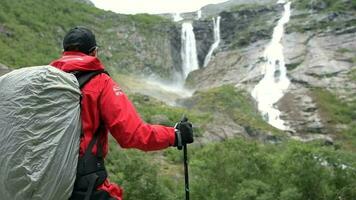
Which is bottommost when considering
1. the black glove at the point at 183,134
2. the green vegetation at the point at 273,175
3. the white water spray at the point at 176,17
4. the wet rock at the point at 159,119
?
the wet rock at the point at 159,119

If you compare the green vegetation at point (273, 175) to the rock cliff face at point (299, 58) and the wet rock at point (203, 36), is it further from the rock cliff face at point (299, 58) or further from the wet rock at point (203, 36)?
the wet rock at point (203, 36)

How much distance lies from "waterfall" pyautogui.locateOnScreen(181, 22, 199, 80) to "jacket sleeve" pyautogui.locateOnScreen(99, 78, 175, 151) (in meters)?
73.5

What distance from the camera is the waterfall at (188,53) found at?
7962 cm

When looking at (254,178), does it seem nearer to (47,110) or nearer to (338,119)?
(47,110)

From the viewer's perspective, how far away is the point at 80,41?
5164 mm

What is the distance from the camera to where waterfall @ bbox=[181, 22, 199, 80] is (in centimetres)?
7962

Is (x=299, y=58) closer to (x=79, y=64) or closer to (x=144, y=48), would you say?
(x=144, y=48)

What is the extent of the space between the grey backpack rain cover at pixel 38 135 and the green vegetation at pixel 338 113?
47961 millimetres

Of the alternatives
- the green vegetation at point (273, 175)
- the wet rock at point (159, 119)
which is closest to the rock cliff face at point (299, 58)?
the wet rock at point (159, 119)

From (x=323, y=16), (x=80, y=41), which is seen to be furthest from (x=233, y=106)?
(x=80, y=41)

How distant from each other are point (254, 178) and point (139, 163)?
5.20m

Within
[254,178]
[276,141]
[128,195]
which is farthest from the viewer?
[276,141]

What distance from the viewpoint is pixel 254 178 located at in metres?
24.0

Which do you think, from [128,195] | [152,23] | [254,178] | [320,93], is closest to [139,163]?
[128,195]
